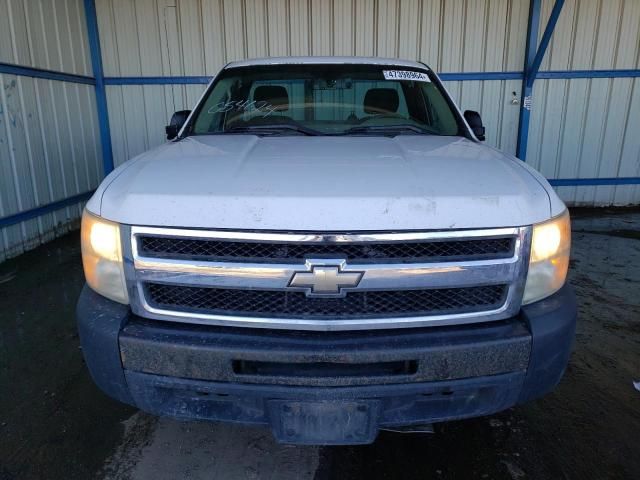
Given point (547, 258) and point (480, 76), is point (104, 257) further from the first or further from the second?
point (480, 76)

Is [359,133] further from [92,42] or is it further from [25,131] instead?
[92,42]

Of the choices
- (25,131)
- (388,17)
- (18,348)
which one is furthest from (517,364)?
(388,17)

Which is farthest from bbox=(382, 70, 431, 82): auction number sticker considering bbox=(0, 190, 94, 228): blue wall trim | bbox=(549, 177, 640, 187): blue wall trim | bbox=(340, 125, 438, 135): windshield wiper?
bbox=(549, 177, 640, 187): blue wall trim

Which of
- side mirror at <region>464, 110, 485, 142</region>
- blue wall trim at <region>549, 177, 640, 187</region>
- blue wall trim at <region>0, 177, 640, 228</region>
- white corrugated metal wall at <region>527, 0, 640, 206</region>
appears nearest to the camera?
side mirror at <region>464, 110, 485, 142</region>

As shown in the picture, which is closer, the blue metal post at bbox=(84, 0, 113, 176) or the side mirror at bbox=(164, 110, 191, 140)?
the side mirror at bbox=(164, 110, 191, 140)

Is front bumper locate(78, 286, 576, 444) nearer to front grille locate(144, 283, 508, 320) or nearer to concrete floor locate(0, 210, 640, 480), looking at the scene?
front grille locate(144, 283, 508, 320)

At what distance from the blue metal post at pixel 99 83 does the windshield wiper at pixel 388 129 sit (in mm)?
5475

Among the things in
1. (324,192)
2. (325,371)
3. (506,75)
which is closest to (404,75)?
(324,192)

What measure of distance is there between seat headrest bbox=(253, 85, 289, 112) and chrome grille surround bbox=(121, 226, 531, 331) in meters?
1.71

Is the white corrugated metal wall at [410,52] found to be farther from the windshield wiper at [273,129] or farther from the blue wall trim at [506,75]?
the windshield wiper at [273,129]

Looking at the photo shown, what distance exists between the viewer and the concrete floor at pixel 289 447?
7.12 ft

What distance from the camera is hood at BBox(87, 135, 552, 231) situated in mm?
1662

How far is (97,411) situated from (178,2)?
633 cm

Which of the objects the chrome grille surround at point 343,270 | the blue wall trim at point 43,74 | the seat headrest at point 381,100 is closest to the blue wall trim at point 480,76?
the seat headrest at point 381,100
